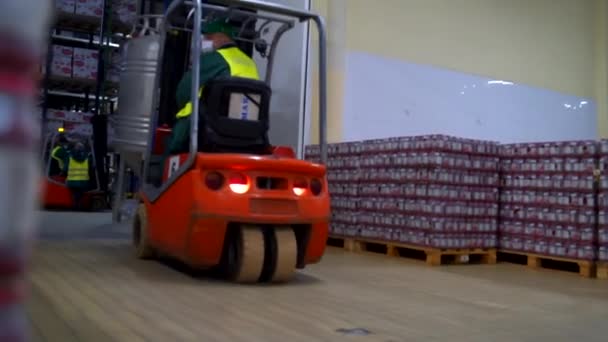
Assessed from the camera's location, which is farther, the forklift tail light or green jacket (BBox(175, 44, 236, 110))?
green jacket (BBox(175, 44, 236, 110))

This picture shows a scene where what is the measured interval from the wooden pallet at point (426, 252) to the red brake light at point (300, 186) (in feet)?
7.51

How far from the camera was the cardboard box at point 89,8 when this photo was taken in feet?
42.8

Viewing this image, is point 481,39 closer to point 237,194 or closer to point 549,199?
point 549,199

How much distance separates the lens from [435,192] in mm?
6312

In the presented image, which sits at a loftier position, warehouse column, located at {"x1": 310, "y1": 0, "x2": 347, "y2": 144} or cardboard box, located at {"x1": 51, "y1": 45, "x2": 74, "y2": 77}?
cardboard box, located at {"x1": 51, "y1": 45, "x2": 74, "y2": 77}

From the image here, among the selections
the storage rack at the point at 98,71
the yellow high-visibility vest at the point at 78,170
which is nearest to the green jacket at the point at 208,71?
the storage rack at the point at 98,71

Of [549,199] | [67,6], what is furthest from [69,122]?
[549,199]

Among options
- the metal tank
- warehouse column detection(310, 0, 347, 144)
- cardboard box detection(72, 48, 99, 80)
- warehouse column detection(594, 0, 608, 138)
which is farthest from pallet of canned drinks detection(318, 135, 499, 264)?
cardboard box detection(72, 48, 99, 80)

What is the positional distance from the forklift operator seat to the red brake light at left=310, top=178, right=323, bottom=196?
575mm

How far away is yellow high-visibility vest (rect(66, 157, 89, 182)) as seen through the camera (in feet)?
40.0

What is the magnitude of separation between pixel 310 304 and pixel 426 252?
2.95 metres

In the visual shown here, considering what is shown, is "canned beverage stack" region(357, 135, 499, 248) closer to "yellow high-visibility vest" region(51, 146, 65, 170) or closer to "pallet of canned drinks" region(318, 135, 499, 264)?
"pallet of canned drinks" region(318, 135, 499, 264)

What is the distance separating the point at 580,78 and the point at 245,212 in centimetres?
999

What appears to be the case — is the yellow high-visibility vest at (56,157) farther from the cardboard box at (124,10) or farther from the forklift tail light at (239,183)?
the forklift tail light at (239,183)
